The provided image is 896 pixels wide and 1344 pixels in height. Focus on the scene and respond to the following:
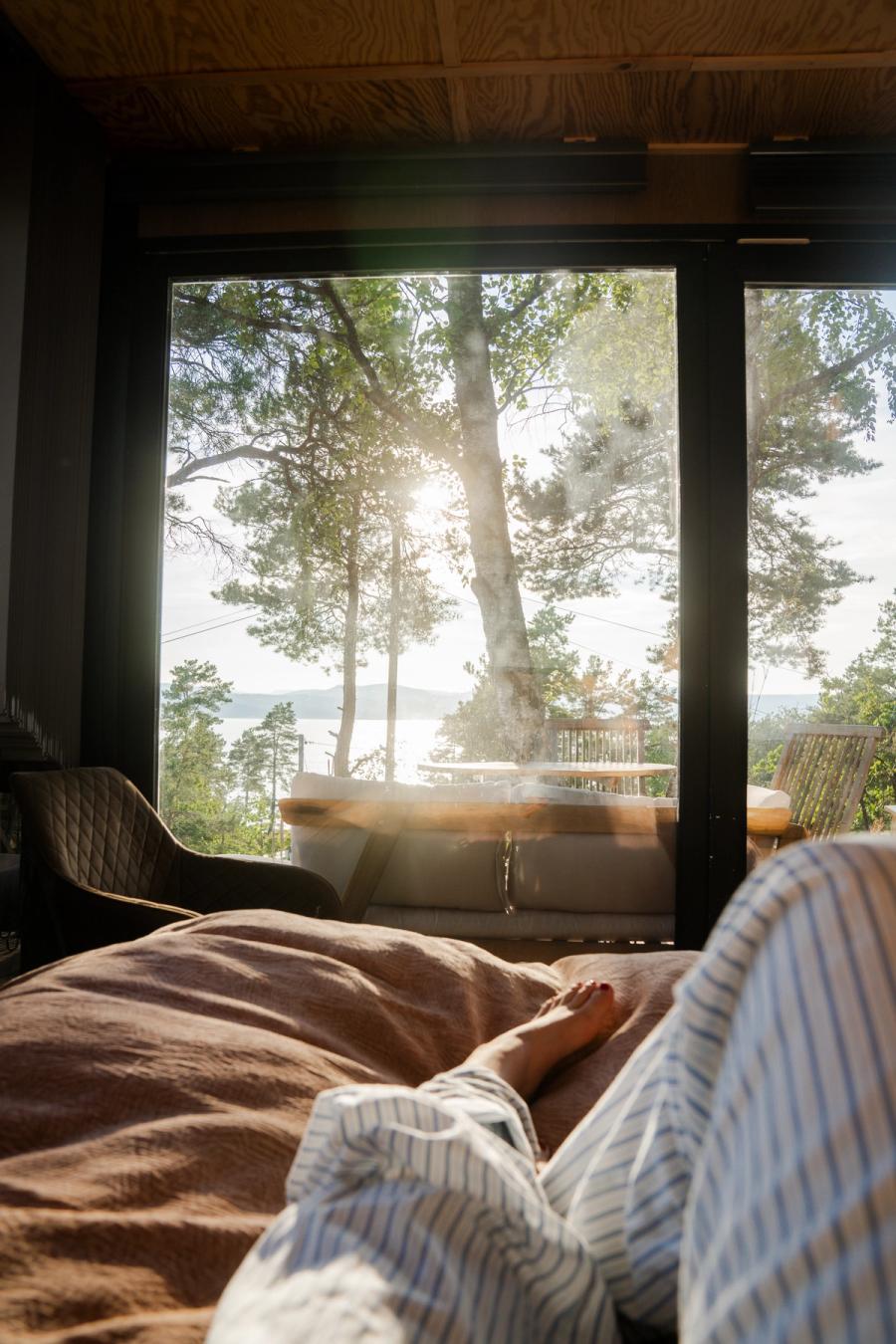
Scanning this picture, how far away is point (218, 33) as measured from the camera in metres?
2.70

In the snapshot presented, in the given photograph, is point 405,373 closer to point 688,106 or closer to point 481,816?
point 688,106

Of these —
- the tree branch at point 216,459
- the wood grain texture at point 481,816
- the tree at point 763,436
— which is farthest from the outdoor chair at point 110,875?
the tree at point 763,436

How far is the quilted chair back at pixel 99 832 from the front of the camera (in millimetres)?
2416

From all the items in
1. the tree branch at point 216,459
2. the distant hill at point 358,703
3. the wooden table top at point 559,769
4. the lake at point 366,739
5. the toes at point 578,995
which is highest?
the tree branch at point 216,459

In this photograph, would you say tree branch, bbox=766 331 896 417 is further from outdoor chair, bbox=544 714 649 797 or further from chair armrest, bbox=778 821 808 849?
chair armrest, bbox=778 821 808 849

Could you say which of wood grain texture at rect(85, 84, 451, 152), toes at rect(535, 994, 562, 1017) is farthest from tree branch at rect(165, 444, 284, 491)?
toes at rect(535, 994, 562, 1017)

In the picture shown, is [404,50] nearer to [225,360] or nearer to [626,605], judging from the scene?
[225,360]

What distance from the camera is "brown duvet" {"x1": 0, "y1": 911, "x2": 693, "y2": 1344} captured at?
792 millimetres

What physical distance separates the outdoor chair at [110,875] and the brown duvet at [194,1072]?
740mm

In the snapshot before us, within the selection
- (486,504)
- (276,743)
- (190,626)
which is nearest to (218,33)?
(486,504)

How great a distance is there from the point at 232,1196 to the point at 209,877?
6.07 ft

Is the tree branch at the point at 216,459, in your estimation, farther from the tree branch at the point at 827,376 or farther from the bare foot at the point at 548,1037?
the bare foot at the point at 548,1037

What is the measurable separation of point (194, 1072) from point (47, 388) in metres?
2.51

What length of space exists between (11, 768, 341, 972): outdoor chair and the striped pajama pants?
1.60m
